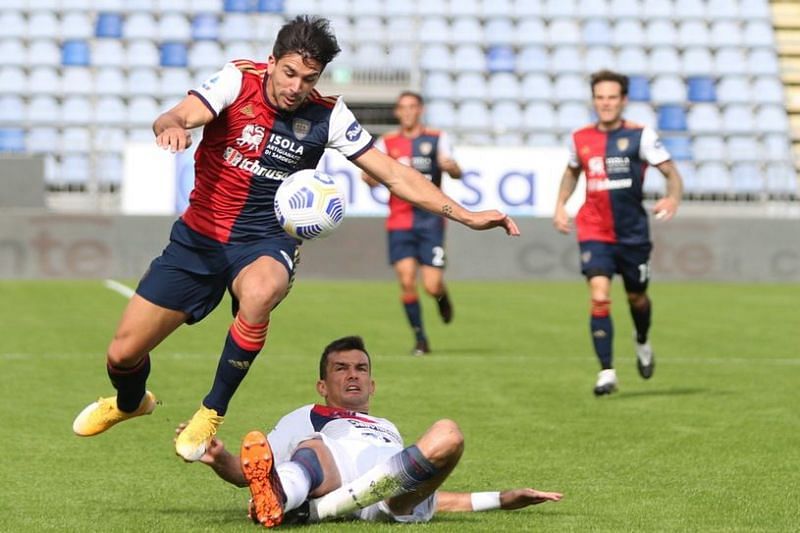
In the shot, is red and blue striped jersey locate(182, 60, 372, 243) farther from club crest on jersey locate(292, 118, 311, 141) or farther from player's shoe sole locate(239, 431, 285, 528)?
player's shoe sole locate(239, 431, 285, 528)

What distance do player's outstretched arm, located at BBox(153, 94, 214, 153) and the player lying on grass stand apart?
110cm

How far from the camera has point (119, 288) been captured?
21750mm

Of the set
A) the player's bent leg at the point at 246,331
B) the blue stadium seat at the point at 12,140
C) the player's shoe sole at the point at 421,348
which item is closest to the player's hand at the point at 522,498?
the player's bent leg at the point at 246,331

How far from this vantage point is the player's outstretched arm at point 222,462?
5809 mm

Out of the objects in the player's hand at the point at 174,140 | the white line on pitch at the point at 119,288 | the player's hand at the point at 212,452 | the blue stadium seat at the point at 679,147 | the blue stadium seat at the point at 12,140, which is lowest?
the player's hand at the point at 212,452

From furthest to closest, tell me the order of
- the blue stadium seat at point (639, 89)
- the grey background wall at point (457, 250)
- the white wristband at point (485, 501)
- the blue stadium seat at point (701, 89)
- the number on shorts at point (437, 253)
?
the blue stadium seat at point (701, 89), the blue stadium seat at point (639, 89), the grey background wall at point (457, 250), the number on shorts at point (437, 253), the white wristband at point (485, 501)

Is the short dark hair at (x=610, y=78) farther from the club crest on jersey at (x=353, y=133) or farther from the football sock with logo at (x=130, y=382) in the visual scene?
the football sock with logo at (x=130, y=382)

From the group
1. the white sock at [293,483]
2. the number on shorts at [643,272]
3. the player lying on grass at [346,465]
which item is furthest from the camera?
the number on shorts at [643,272]

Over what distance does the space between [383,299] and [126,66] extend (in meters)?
10.0

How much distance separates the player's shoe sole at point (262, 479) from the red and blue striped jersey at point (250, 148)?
5.26ft

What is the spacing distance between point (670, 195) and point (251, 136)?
4921mm

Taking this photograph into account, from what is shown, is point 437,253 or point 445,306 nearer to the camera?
point 437,253

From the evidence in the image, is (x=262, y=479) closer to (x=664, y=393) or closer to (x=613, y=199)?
(x=664, y=393)

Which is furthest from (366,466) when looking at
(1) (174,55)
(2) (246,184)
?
(1) (174,55)
